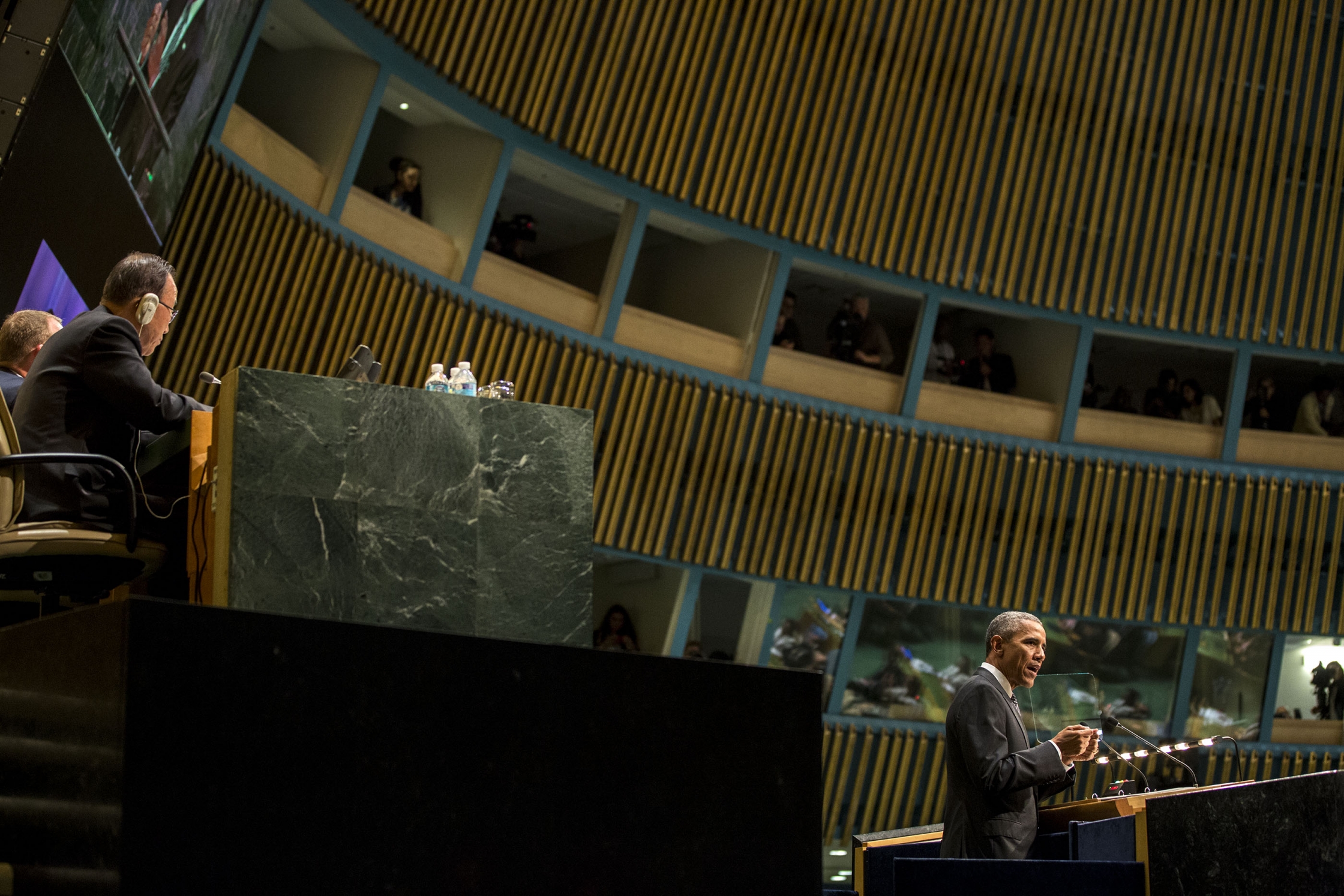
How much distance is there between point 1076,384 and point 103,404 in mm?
8861

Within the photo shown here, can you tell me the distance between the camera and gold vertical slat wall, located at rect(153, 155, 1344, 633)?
7852mm

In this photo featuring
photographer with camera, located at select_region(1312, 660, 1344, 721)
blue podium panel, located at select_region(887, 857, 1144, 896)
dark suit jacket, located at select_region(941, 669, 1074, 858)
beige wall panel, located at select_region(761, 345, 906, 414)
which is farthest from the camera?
photographer with camera, located at select_region(1312, 660, 1344, 721)

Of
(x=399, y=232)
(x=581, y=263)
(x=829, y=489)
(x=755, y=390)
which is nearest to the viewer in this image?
(x=399, y=232)

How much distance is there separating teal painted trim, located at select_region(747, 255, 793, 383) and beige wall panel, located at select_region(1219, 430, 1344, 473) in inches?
168

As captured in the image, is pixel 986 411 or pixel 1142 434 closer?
pixel 986 411

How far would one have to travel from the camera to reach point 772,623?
10.2m

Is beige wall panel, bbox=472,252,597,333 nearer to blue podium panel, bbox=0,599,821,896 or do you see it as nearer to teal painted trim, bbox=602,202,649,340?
teal painted trim, bbox=602,202,649,340

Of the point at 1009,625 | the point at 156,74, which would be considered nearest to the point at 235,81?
the point at 156,74

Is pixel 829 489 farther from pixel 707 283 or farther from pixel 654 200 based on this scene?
pixel 654 200

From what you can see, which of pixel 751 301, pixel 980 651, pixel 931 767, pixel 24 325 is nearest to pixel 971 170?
pixel 751 301

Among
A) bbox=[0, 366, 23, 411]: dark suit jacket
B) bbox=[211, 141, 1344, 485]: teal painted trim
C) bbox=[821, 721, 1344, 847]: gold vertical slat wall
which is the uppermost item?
bbox=[211, 141, 1344, 485]: teal painted trim

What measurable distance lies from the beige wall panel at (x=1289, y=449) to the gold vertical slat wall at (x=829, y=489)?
460 millimetres

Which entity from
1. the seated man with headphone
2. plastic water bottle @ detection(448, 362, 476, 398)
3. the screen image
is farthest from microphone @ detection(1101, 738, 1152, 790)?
the screen image

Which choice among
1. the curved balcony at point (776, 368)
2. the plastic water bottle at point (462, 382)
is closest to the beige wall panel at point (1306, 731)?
the curved balcony at point (776, 368)
